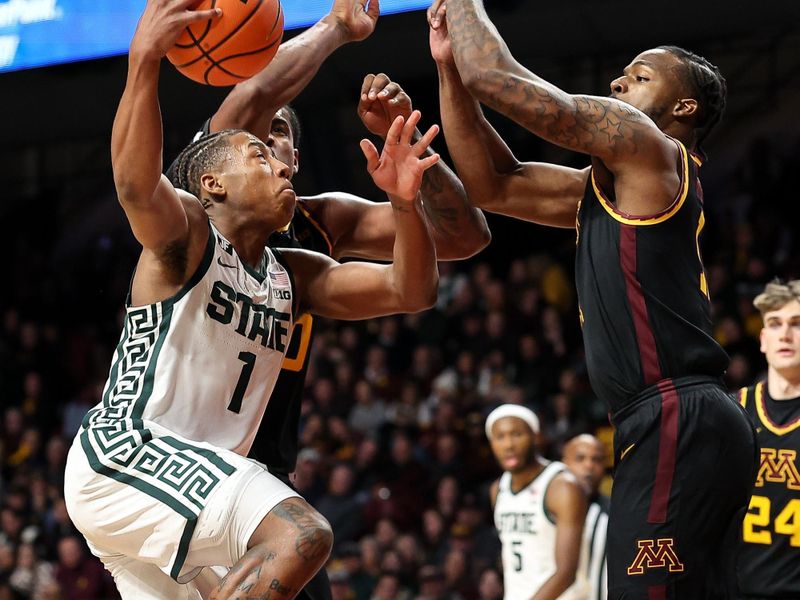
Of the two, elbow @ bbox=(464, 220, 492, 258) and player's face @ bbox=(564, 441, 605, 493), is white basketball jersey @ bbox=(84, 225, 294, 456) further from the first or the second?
player's face @ bbox=(564, 441, 605, 493)

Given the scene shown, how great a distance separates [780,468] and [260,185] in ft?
9.10

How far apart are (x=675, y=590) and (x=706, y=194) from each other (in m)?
9.76

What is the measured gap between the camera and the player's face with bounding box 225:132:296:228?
→ 4.01 metres

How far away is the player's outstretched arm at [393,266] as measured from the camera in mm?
3945

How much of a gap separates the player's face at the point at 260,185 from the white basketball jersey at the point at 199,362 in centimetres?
18

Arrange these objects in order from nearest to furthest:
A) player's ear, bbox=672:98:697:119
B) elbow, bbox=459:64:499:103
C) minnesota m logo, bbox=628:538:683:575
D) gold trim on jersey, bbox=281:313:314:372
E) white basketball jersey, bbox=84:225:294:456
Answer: minnesota m logo, bbox=628:538:683:575 < white basketball jersey, bbox=84:225:294:456 < elbow, bbox=459:64:499:103 < player's ear, bbox=672:98:697:119 < gold trim on jersey, bbox=281:313:314:372

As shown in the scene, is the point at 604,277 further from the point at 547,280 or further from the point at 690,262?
the point at 547,280

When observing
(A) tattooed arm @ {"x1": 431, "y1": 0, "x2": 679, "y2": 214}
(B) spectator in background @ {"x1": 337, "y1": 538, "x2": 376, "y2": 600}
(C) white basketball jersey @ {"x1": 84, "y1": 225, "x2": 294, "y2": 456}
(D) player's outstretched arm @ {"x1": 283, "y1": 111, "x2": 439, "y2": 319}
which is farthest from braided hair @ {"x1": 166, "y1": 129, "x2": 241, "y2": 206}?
(B) spectator in background @ {"x1": 337, "y1": 538, "x2": 376, "y2": 600}

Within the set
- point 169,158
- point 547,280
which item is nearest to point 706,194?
point 547,280

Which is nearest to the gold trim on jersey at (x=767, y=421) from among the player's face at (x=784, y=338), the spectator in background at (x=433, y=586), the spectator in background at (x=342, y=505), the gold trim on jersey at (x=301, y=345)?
the player's face at (x=784, y=338)

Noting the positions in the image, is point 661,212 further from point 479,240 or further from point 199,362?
point 199,362

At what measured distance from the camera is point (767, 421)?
5574mm

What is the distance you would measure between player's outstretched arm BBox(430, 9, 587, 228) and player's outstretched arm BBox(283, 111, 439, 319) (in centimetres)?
28

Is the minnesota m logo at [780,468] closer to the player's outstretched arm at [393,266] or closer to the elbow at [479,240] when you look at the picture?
the elbow at [479,240]
